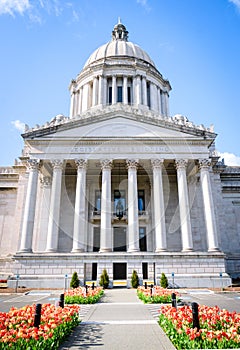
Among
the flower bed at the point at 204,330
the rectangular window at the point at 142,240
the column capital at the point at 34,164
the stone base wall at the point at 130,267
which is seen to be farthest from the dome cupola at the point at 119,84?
the flower bed at the point at 204,330

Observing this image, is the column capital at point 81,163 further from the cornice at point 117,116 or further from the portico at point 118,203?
the cornice at point 117,116

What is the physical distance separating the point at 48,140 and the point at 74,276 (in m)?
14.4

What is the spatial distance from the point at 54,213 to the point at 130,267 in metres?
9.09

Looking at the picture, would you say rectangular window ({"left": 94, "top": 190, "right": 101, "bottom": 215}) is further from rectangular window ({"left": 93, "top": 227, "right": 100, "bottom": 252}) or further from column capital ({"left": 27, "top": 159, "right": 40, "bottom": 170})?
column capital ({"left": 27, "top": 159, "right": 40, "bottom": 170})

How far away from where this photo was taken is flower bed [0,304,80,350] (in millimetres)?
6312

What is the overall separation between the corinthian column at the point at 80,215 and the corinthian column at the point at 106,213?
6.17ft

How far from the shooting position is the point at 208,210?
1081 inches

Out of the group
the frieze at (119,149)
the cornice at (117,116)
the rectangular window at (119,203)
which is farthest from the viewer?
the rectangular window at (119,203)

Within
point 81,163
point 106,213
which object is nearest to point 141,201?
point 106,213

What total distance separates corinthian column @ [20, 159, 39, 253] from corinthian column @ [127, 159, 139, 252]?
31.4 ft

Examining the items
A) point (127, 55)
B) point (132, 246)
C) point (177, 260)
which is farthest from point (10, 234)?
point (127, 55)

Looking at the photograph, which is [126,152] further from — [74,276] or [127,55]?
[127,55]

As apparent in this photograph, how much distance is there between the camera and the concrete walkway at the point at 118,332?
24.4ft

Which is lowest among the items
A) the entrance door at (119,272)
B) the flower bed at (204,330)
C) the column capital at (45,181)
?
the flower bed at (204,330)
